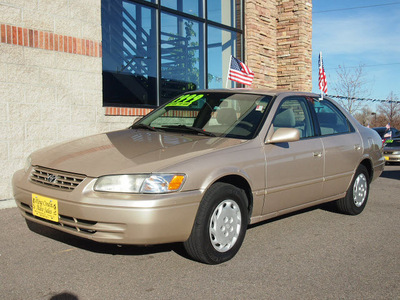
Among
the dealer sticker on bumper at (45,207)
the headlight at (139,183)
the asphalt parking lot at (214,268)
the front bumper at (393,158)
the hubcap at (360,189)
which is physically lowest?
the asphalt parking lot at (214,268)

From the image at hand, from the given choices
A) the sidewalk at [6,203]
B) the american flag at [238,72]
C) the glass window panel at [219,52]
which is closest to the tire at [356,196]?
the sidewalk at [6,203]

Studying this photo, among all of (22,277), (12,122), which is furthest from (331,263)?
(12,122)

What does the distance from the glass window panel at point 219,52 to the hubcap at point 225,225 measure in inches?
283

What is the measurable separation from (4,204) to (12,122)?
1.19 meters

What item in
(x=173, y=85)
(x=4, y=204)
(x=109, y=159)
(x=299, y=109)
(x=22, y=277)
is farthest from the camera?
(x=173, y=85)

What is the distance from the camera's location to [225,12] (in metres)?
11.7

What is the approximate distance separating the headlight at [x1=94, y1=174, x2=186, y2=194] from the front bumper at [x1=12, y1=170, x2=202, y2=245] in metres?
0.04

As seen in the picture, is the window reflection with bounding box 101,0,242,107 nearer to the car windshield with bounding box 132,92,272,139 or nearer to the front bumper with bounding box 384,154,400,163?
the car windshield with bounding box 132,92,272,139

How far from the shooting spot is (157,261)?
4.04 m

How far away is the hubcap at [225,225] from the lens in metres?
3.93

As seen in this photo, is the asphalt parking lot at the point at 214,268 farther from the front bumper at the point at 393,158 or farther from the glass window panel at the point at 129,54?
the front bumper at the point at 393,158

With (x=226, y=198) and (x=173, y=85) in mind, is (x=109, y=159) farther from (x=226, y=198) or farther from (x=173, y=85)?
(x=173, y=85)

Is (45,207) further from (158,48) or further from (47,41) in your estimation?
(158,48)

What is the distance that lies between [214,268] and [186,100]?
2275mm
